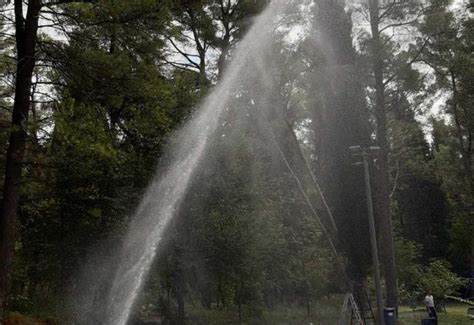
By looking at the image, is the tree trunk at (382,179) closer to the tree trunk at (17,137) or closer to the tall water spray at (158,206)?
the tall water spray at (158,206)

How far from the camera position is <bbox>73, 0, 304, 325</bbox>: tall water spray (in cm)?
1227

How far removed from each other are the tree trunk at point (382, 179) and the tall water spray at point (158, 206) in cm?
580

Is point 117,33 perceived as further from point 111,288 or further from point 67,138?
point 111,288

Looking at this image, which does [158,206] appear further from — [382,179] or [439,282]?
[439,282]

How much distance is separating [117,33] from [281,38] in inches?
364

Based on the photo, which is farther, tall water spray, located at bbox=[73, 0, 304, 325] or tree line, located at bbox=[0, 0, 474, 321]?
tall water spray, located at bbox=[73, 0, 304, 325]

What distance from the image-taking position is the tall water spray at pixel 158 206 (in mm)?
12273

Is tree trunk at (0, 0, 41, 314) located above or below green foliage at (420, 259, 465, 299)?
above

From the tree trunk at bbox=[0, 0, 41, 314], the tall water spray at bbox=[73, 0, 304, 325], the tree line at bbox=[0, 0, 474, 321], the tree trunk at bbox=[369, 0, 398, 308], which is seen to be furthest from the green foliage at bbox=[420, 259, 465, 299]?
the tree trunk at bbox=[0, 0, 41, 314]

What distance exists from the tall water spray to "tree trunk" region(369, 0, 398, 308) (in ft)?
19.0

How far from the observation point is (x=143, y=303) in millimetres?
13336

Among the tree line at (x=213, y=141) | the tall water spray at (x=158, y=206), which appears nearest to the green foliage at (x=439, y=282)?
the tree line at (x=213, y=141)

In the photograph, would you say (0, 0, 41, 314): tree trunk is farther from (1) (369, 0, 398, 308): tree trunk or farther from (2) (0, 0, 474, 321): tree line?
(1) (369, 0, 398, 308): tree trunk

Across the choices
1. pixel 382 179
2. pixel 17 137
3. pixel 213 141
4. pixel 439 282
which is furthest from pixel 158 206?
pixel 439 282
